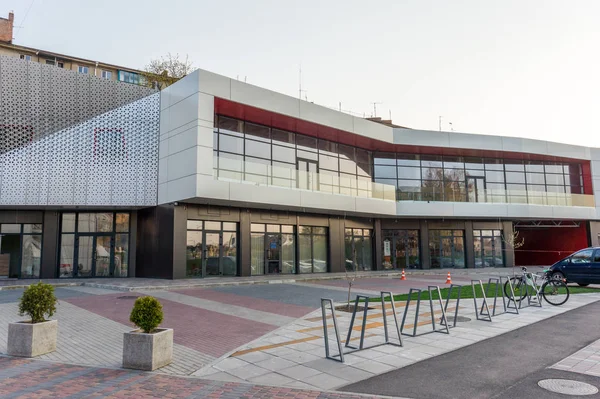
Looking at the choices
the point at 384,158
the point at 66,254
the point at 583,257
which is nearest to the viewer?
the point at 583,257

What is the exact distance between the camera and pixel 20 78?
71.1 feet

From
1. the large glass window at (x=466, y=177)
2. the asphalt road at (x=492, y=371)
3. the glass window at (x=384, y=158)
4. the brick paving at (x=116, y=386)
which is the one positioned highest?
the glass window at (x=384, y=158)

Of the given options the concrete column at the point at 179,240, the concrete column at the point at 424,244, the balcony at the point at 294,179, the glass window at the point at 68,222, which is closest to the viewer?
the concrete column at the point at 179,240

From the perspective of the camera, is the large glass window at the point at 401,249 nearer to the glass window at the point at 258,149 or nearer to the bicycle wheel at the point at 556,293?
the glass window at the point at 258,149

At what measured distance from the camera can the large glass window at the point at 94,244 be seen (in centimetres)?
2267

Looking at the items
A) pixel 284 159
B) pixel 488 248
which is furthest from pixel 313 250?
pixel 488 248

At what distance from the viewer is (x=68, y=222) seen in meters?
23.0

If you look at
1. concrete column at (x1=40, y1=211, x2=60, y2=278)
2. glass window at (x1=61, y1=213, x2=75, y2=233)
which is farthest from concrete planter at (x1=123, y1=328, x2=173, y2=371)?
glass window at (x1=61, y1=213, x2=75, y2=233)

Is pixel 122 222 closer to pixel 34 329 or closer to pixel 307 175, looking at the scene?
pixel 307 175

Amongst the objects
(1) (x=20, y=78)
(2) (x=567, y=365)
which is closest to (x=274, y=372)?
(2) (x=567, y=365)

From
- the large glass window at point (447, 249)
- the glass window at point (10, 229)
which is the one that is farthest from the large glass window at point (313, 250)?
the glass window at point (10, 229)

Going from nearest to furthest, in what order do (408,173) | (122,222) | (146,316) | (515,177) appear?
1. (146,316)
2. (122,222)
3. (408,173)
4. (515,177)

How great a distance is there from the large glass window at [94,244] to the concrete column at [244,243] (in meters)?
6.30

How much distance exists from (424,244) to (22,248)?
25.5m
